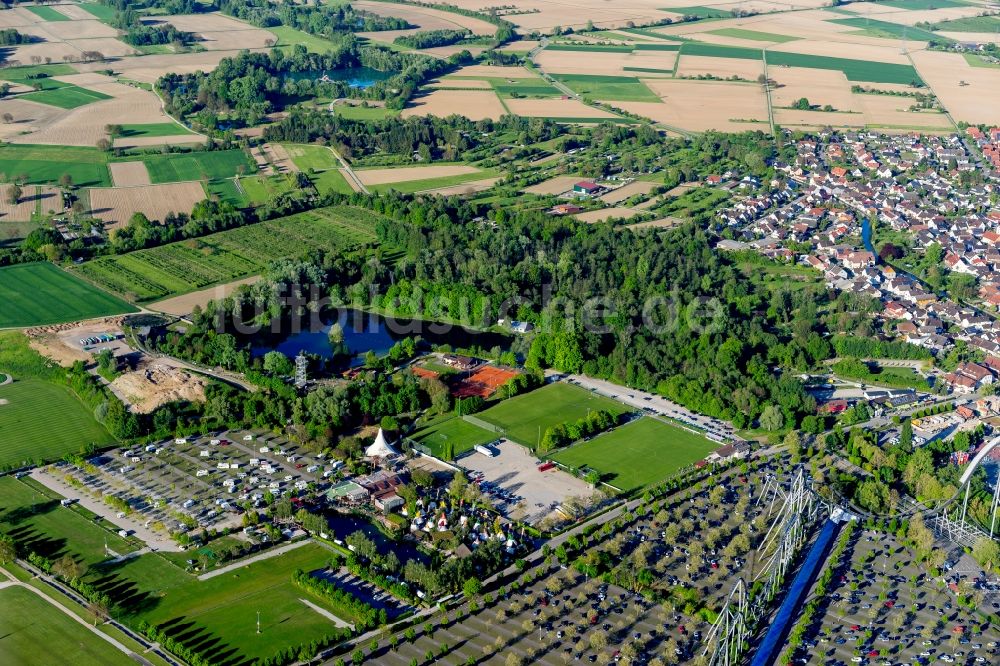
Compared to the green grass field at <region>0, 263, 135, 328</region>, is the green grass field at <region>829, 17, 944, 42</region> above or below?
above

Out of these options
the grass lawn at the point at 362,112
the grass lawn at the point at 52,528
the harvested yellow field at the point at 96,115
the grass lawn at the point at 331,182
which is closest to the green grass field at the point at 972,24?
the grass lawn at the point at 362,112

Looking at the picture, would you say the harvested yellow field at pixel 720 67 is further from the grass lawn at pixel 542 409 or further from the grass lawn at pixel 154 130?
the grass lawn at pixel 542 409

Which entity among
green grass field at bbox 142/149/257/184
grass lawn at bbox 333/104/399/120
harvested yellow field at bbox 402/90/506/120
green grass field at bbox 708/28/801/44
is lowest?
green grass field at bbox 142/149/257/184

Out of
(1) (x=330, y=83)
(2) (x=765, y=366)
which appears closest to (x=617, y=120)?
(1) (x=330, y=83)

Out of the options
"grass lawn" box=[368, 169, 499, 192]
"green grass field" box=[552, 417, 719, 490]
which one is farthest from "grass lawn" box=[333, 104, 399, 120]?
"green grass field" box=[552, 417, 719, 490]

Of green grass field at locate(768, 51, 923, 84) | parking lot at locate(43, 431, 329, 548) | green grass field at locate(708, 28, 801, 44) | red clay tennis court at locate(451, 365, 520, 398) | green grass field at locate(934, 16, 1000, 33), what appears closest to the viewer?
parking lot at locate(43, 431, 329, 548)

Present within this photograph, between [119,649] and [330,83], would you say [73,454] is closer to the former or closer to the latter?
[119,649]

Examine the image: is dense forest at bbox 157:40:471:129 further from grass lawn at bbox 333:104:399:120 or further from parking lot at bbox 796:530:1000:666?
parking lot at bbox 796:530:1000:666
